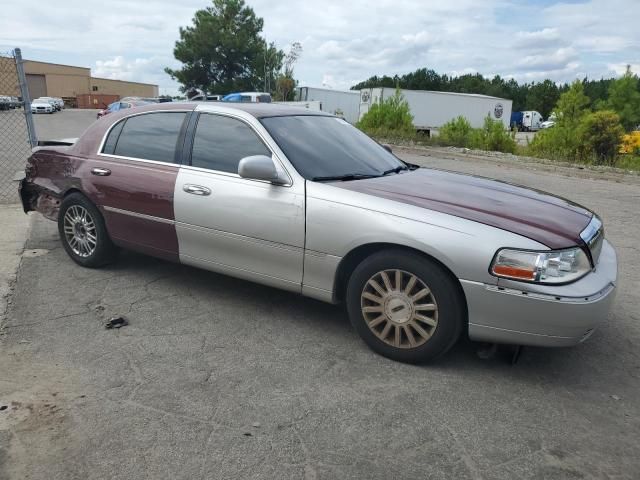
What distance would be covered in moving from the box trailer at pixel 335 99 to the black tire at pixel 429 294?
34183 millimetres

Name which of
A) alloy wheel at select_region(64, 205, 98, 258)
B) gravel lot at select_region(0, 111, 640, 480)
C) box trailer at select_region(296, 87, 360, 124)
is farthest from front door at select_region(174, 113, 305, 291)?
box trailer at select_region(296, 87, 360, 124)

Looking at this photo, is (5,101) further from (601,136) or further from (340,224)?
(601,136)

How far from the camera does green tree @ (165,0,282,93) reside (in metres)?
55.7

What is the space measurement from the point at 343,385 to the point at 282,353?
0.56 metres

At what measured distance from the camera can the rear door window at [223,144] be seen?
13.1 ft

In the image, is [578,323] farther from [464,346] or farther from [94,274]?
[94,274]

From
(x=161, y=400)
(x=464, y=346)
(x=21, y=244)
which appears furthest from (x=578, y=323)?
(x=21, y=244)

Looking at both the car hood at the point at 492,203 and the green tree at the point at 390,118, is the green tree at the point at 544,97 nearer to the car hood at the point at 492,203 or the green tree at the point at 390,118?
the green tree at the point at 390,118

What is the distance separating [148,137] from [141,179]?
0.42 metres

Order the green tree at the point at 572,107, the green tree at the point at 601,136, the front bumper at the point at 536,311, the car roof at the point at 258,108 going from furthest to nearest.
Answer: the green tree at the point at 572,107 < the green tree at the point at 601,136 < the car roof at the point at 258,108 < the front bumper at the point at 536,311

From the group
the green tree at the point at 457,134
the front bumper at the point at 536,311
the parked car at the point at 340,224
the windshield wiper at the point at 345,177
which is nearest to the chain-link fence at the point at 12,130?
the parked car at the point at 340,224

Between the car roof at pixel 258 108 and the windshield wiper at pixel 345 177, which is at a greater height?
the car roof at pixel 258 108

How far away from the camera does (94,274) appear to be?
4938 mm

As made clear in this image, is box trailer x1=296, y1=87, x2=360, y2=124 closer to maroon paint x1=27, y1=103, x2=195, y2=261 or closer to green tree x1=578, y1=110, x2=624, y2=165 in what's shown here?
green tree x1=578, y1=110, x2=624, y2=165
